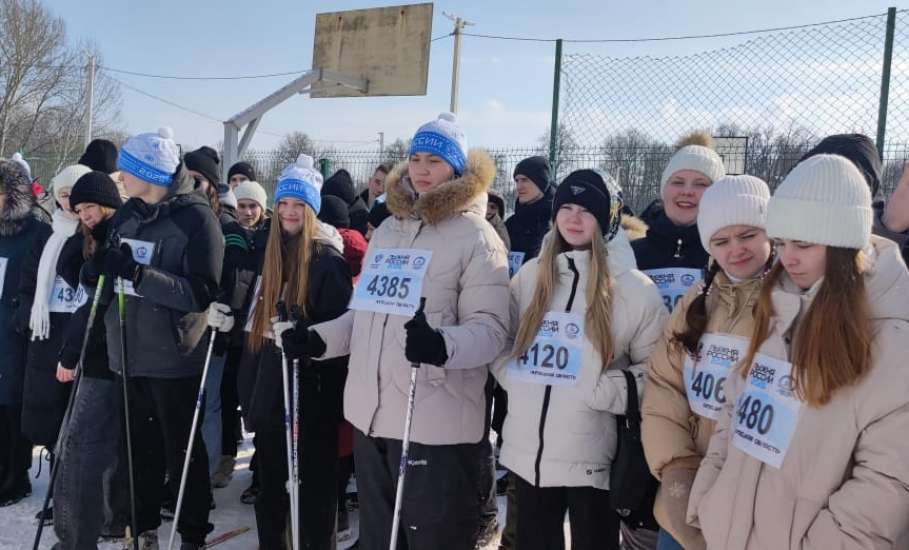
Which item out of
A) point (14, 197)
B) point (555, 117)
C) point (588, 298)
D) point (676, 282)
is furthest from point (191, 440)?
point (555, 117)

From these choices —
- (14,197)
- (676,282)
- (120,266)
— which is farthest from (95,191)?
(676,282)

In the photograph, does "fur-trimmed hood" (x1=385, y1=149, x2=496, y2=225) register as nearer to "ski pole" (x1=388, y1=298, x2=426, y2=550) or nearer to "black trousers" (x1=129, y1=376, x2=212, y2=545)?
"ski pole" (x1=388, y1=298, x2=426, y2=550)

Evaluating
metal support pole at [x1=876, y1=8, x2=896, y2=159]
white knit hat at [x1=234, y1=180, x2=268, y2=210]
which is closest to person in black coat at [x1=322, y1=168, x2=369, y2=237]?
white knit hat at [x1=234, y1=180, x2=268, y2=210]

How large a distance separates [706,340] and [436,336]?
95cm

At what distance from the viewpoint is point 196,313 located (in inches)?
141

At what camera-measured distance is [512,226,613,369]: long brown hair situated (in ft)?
8.48

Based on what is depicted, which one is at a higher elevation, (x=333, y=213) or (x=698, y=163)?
(x=698, y=163)

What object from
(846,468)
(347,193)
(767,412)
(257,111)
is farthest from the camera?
(257,111)

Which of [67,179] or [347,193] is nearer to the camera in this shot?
[67,179]

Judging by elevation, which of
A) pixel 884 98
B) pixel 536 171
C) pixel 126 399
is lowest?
pixel 126 399

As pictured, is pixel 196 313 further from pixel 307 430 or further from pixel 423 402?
pixel 423 402

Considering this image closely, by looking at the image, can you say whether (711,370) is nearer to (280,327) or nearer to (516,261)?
(280,327)

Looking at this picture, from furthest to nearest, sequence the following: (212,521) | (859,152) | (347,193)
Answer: (347,193) → (212,521) → (859,152)

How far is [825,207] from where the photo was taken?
72.1 inches
